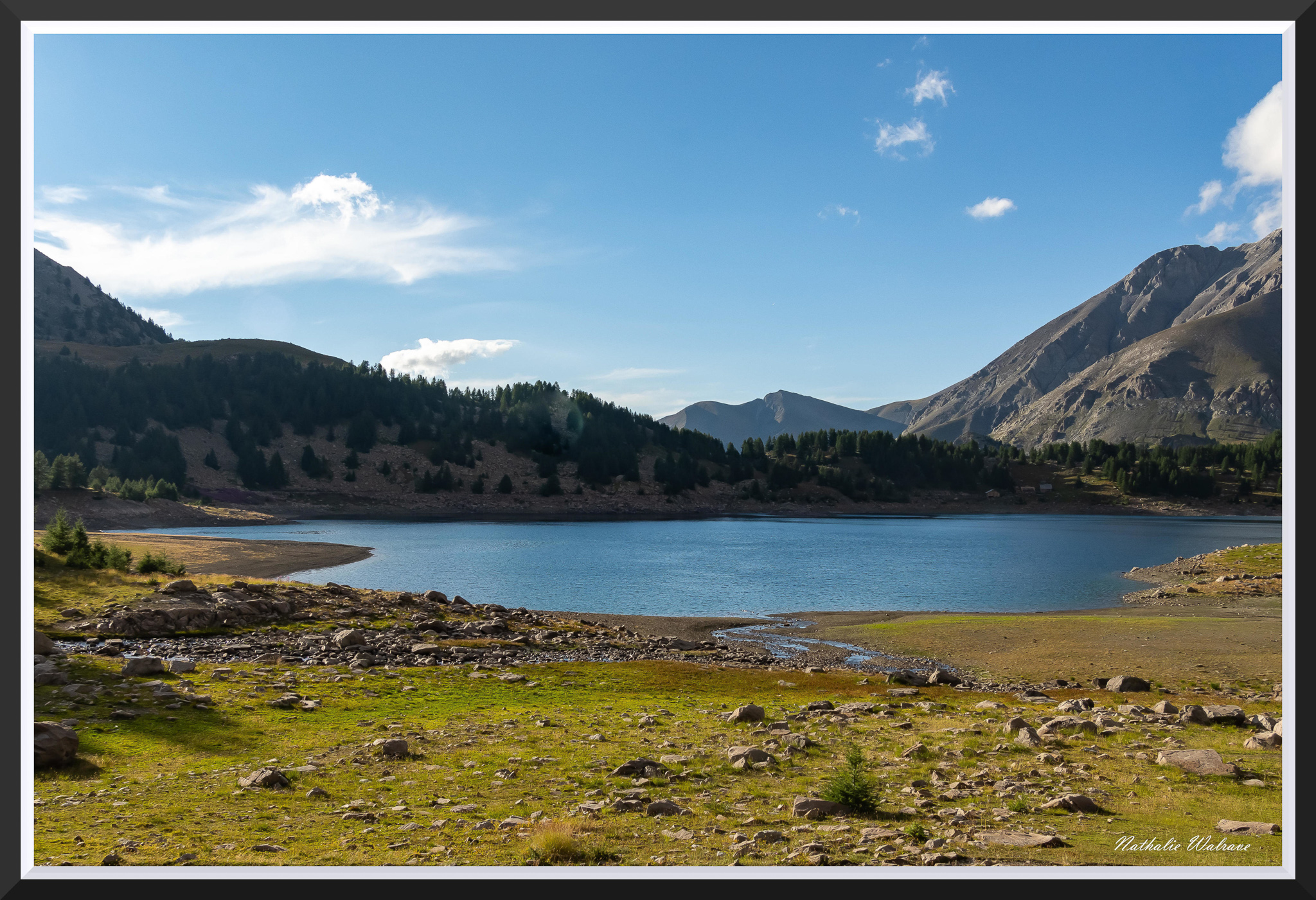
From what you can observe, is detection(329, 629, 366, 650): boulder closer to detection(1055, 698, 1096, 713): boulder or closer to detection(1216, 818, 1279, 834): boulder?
detection(1055, 698, 1096, 713): boulder

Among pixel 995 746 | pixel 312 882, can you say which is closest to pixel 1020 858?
pixel 312 882

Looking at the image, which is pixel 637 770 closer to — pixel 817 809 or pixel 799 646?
pixel 817 809

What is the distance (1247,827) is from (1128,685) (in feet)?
75.5

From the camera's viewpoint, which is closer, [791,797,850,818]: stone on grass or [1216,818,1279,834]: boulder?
[1216,818,1279,834]: boulder

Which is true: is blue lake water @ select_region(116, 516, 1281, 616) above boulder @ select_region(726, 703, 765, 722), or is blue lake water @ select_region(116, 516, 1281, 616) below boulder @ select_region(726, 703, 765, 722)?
below

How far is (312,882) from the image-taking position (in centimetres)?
634

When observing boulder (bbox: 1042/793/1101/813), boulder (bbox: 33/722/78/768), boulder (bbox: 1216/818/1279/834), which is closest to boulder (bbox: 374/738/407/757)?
boulder (bbox: 33/722/78/768)

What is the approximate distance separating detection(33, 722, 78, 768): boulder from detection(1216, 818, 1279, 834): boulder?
63.9 ft

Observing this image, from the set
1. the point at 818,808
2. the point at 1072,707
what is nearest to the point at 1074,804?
the point at 818,808

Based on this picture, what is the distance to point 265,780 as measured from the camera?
13.1 meters

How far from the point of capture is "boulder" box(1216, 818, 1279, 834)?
9.07m

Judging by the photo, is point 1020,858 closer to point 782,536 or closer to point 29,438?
point 29,438

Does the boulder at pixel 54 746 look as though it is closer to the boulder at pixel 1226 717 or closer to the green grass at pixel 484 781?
the green grass at pixel 484 781

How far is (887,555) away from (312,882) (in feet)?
330
